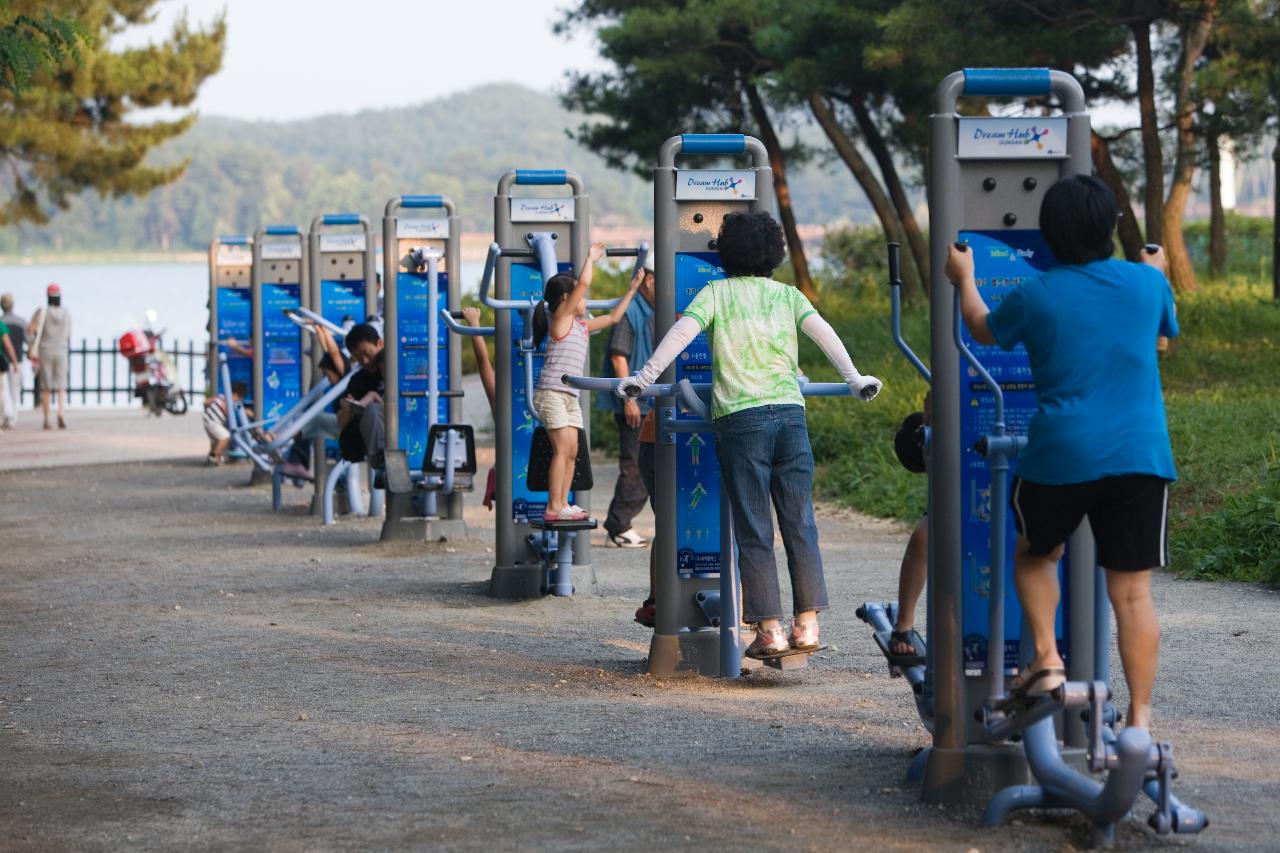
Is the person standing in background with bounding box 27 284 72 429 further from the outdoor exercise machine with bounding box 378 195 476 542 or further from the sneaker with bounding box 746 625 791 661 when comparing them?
the sneaker with bounding box 746 625 791 661

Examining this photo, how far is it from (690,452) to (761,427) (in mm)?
815

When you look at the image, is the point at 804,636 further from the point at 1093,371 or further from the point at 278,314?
the point at 278,314

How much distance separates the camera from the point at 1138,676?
17.0ft

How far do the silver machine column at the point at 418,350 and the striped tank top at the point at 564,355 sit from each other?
104 inches

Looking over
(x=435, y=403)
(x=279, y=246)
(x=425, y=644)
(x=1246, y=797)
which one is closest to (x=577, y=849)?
(x=1246, y=797)

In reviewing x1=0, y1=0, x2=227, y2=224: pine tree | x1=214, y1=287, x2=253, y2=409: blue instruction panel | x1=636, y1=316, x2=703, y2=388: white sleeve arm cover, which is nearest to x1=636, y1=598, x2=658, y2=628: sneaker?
x1=636, y1=316, x2=703, y2=388: white sleeve arm cover

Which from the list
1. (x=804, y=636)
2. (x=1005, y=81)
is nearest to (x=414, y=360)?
(x=804, y=636)

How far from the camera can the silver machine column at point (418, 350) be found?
1320 centimetres

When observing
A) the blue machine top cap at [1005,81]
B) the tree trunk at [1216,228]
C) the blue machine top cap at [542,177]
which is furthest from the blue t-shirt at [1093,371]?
the tree trunk at [1216,228]

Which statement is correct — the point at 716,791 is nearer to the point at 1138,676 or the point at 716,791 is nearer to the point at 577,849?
the point at 577,849

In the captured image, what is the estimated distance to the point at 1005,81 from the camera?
18.2 ft

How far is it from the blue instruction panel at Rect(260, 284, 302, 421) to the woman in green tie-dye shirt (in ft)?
37.9

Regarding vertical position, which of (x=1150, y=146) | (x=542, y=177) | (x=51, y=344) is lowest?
(x=51, y=344)

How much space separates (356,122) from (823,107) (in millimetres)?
152332
